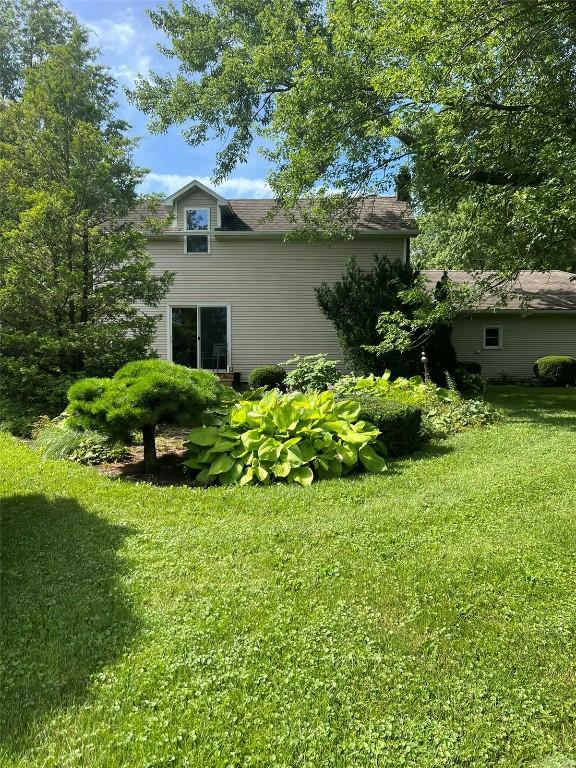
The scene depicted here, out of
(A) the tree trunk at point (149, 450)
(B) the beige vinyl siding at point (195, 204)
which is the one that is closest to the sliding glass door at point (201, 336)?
(B) the beige vinyl siding at point (195, 204)

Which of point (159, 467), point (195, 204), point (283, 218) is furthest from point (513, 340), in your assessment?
point (159, 467)

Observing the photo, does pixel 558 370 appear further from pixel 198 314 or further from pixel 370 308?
pixel 198 314

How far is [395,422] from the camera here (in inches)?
258

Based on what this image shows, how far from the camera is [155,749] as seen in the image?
183cm

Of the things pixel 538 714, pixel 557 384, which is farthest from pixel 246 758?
pixel 557 384

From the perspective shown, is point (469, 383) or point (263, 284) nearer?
point (469, 383)

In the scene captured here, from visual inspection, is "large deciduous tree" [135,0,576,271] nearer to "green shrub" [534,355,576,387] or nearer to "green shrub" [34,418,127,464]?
"green shrub" [534,355,576,387]

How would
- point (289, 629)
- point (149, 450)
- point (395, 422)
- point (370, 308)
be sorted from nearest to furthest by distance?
point (289, 629) < point (149, 450) < point (395, 422) < point (370, 308)

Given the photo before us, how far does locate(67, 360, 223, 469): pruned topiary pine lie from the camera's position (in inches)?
221

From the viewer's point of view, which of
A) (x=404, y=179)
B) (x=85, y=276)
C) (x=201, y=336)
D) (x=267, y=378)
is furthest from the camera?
(x=201, y=336)

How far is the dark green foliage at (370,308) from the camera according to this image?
506 inches

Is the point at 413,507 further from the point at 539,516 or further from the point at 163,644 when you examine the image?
the point at 163,644

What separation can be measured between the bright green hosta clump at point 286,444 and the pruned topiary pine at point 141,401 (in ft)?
1.27

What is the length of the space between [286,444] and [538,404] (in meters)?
8.73
